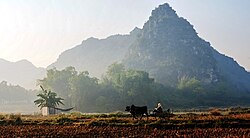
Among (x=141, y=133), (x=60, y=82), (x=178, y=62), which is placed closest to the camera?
(x=141, y=133)

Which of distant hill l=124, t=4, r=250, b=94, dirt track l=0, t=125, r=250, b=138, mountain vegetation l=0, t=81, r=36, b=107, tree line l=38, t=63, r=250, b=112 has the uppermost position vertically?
distant hill l=124, t=4, r=250, b=94

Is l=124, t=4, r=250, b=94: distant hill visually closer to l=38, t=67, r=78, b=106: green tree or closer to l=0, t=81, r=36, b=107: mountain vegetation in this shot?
l=38, t=67, r=78, b=106: green tree

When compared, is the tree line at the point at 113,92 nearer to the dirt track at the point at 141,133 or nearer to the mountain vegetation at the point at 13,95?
the mountain vegetation at the point at 13,95

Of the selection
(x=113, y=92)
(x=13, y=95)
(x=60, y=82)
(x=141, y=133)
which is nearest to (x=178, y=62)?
(x=113, y=92)

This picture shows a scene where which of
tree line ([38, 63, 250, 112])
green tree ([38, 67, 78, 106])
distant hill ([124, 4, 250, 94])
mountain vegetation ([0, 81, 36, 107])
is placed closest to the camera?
tree line ([38, 63, 250, 112])

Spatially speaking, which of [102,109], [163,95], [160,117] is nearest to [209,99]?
[163,95]

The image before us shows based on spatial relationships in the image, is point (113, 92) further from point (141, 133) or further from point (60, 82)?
point (141, 133)

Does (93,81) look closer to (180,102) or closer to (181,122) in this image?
(180,102)

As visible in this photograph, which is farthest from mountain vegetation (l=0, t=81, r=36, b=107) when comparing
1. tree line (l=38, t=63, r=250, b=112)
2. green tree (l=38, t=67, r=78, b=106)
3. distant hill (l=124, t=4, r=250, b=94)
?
tree line (l=38, t=63, r=250, b=112)

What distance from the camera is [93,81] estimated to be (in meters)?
106

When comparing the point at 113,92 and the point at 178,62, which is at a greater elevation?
the point at 178,62

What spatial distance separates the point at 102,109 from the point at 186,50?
9981 cm

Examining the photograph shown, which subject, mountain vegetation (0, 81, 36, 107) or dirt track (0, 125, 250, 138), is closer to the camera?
dirt track (0, 125, 250, 138)

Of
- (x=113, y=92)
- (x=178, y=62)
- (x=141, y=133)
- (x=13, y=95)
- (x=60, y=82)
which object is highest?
(x=178, y=62)
